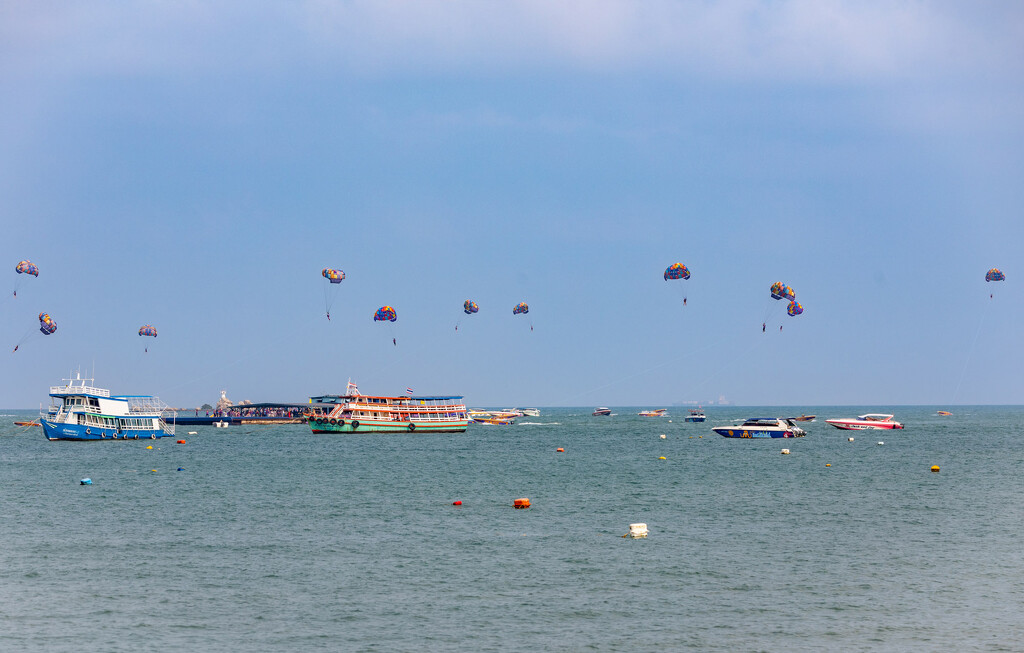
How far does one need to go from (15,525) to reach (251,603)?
24486mm

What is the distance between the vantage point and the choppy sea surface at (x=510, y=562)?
29734mm

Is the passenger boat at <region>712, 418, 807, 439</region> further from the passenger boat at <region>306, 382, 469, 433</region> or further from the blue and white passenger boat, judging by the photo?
the blue and white passenger boat

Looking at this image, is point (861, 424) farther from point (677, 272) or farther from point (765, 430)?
point (677, 272)

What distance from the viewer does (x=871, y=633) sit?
29.4 metres

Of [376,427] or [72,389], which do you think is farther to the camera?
[376,427]

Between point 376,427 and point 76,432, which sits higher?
point 76,432

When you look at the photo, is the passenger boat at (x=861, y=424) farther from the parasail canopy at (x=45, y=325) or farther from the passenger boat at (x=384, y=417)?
the parasail canopy at (x=45, y=325)

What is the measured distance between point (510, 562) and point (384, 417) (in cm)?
12059

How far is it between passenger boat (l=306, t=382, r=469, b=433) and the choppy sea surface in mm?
74532

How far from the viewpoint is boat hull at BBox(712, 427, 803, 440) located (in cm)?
14525

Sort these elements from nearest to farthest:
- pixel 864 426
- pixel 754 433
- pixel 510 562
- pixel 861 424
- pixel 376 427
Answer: pixel 510 562 → pixel 754 433 → pixel 376 427 → pixel 861 424 → pixel 864 426

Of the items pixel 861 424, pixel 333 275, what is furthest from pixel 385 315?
pixel 861 424

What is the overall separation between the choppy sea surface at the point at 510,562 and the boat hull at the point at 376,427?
243 feet

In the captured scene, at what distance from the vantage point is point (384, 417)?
159 m
